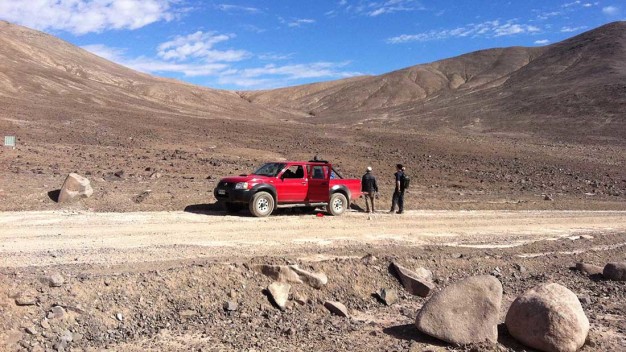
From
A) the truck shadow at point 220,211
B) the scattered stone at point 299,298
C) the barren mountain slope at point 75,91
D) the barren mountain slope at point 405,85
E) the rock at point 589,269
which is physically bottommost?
the rock at point 589,269

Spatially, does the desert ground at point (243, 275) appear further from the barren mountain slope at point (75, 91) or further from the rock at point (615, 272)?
the barren mountain slope at point (75, 91)

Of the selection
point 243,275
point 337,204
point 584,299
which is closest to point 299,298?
point 243,275

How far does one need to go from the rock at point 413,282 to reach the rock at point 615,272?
3453 mm

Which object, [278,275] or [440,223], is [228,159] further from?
[278,275]

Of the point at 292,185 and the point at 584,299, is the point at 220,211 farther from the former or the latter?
the point at 584,299

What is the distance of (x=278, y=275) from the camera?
8.16 meters

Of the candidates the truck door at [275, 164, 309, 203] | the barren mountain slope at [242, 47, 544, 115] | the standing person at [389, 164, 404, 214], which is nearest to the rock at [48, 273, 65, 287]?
the truck door at [275, 164, 309, 203]

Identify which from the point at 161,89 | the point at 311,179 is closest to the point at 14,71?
the point at 161,89

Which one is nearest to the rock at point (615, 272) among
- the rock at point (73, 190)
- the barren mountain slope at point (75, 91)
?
the rock at point (73, 190)

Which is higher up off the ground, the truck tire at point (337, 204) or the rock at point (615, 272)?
the truck tire at point (337, 204)

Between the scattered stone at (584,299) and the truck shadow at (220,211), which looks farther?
the truck shadow at (220,211)

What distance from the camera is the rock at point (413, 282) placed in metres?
8.70

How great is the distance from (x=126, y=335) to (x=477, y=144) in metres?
36.5

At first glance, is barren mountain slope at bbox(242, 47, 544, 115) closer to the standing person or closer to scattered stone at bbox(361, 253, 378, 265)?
the standing person
